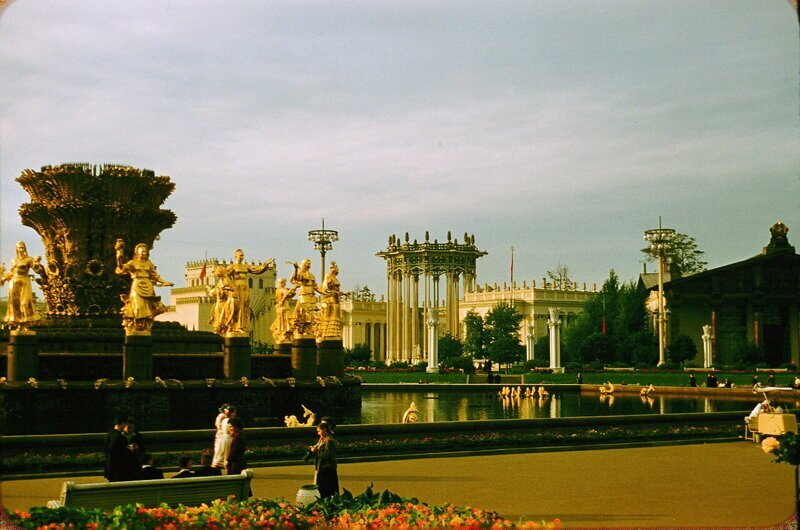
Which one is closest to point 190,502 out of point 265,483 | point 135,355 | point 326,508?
point 326,508

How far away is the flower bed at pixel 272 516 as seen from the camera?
8781 mm

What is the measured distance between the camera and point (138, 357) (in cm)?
2475

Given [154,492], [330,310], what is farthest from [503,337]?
[154,492]

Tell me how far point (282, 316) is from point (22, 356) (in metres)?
10.5

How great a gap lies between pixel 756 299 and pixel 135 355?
2242 inches

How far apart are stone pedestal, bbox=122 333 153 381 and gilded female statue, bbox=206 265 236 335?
133 inches

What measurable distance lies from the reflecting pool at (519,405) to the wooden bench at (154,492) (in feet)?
50.4

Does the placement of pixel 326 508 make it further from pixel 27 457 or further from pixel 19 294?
pixel 19 294

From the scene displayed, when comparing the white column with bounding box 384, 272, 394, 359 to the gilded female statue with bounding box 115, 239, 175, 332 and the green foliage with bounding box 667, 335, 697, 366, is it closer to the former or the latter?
the green foliage with bounding box 667, 335, 697, 366

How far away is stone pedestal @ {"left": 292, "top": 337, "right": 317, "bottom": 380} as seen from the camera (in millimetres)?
29047

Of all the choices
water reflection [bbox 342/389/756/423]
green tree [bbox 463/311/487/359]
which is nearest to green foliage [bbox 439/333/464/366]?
green tree [bbox 463/311/487/359]

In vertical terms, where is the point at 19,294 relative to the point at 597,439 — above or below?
above

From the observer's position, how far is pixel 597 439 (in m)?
20.4

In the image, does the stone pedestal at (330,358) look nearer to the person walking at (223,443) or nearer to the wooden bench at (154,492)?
the person walking at (223,443)
